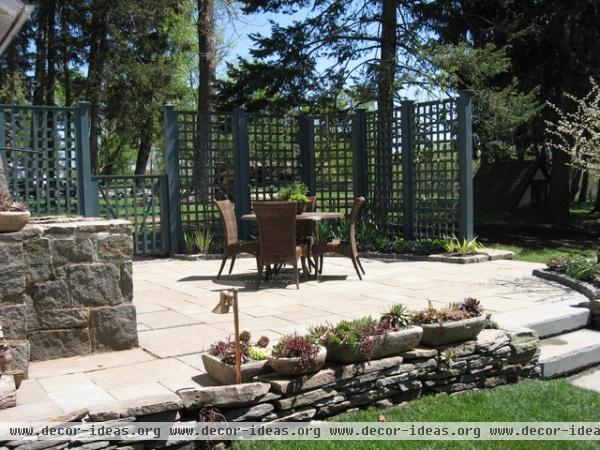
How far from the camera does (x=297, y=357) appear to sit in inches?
121

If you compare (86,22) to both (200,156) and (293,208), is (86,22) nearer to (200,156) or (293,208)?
(200,156)

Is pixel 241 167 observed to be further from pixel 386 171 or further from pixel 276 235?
pixel 276 235

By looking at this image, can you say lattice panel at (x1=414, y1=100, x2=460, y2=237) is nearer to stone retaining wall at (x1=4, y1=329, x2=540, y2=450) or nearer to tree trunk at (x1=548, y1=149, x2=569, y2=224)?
stone retaining wall at (x1=4, y1=329, x2=540, y2=450)

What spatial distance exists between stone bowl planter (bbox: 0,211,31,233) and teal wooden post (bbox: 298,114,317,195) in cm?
682

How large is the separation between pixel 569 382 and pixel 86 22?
46.1 feet

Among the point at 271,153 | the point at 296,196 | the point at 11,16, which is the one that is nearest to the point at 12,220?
the point at 11,16

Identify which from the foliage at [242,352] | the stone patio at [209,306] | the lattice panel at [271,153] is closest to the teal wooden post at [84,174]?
the stone patio at [209,306]

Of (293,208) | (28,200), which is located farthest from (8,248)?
(28,200)

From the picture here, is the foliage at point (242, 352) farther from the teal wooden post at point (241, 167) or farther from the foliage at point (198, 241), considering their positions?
the teal wooden post at point (241, 167)

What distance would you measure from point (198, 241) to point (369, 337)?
6.00 m

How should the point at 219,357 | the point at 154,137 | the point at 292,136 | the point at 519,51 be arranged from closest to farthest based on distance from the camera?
the point at 219,357 < the point at 292,136 < the point at 519,51 < the point at 154,137

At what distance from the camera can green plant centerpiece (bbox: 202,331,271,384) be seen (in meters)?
3.08

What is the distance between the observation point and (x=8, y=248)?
131 inches

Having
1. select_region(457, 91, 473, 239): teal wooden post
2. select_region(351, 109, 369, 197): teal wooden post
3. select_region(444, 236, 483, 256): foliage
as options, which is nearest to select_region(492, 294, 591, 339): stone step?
select_region(444, 236, 483, 256): foliage
